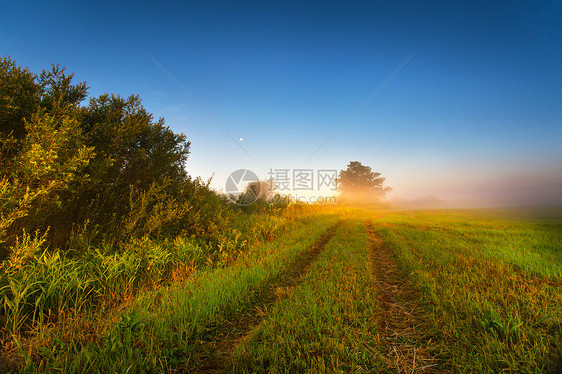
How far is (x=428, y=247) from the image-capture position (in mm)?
7039

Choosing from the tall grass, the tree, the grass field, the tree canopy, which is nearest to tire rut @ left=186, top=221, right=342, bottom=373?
the grass field

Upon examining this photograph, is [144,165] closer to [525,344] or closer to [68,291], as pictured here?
[68,291]

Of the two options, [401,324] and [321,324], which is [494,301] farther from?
[321,324]

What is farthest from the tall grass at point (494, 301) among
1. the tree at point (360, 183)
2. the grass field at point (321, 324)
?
the tree at point (360, 183)

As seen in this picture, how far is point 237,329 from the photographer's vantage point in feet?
9.99

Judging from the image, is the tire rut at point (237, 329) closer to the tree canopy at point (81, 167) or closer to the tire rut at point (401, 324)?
the tire rut at point (401, 324)

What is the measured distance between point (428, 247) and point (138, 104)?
34.9 ft

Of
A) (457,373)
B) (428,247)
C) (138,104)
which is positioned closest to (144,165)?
(138,104)

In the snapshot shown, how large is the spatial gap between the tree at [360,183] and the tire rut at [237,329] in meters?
47.4

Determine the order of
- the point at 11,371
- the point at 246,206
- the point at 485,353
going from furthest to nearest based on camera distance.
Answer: the point at 246,206 < the point at 485,353 < the point at 11,371

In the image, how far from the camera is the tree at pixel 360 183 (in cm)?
5022

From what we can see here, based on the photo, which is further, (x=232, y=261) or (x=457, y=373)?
(x=232, y=261)

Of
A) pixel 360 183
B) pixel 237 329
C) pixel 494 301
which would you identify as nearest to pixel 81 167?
pixel 237 329

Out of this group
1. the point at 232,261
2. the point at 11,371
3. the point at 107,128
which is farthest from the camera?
the point at 232,261
